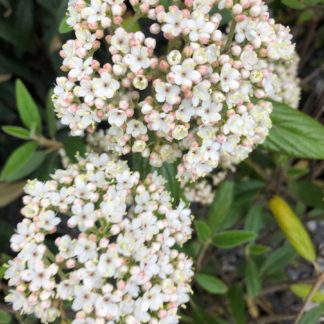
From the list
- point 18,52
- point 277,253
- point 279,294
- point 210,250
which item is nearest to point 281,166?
point 277,253

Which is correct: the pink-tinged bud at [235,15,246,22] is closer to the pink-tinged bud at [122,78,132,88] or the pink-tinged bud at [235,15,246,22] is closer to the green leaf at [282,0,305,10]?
the pink-tinged bud at [122,78,132,88]

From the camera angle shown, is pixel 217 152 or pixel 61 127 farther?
pixel 61 127

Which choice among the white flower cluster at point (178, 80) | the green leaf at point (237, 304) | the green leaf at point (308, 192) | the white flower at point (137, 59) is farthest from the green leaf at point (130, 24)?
the green leaf at point (237, 304)

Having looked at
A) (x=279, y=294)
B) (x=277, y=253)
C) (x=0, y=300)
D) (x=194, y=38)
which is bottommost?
(x=0, y=300)

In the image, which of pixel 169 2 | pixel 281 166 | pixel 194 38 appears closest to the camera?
pixel 194 38

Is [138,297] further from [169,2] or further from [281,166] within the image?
[281,166]

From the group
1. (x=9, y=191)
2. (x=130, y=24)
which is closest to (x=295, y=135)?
(x=130, y=24)
